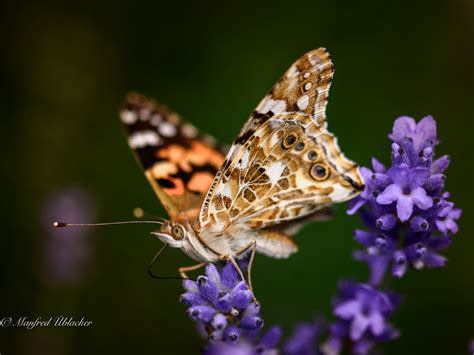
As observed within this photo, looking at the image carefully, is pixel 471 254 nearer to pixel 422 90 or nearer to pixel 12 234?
pixel 422 90

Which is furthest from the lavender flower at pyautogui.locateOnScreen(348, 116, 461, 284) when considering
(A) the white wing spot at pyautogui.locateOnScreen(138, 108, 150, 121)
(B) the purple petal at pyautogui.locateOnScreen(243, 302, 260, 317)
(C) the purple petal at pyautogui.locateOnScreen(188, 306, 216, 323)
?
(A) the white wing spot at pyautogui.locateOnScreen(138, 108, 150, 121)

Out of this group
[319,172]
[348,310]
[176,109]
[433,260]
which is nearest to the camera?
[433,260]

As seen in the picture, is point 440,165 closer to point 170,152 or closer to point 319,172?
point 319,172

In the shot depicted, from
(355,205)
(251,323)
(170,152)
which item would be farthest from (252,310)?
(170,152)

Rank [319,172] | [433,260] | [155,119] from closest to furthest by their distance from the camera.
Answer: [433,260], [319,172], [155,119]

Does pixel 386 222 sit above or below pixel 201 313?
above

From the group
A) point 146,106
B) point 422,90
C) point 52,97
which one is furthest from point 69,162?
point 422,90
